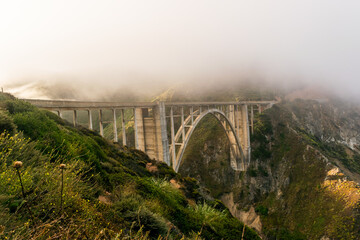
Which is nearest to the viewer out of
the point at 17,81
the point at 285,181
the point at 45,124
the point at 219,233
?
the point at 45,124

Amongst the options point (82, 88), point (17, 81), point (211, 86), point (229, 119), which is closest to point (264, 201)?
point (229, 119)

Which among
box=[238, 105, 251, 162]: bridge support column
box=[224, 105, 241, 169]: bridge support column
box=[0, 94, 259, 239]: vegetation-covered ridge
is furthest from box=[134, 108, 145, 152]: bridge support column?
box=[238, 105, 251, 162]: bridge support column

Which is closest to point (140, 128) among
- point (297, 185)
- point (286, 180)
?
point (297, 185)

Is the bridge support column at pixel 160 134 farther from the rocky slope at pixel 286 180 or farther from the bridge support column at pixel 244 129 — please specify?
the bridge support column at pixel 244 129

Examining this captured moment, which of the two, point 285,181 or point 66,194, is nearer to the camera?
point 66,194

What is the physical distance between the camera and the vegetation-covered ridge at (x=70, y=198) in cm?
299

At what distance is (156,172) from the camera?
1289 cm

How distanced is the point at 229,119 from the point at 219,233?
35375mm

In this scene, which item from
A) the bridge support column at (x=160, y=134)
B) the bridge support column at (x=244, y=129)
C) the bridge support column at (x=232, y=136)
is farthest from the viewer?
the bridge support column at (x=244, y=129)

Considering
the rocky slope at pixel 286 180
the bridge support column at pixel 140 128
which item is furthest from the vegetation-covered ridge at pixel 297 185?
the bridge support column at pixel 140 128

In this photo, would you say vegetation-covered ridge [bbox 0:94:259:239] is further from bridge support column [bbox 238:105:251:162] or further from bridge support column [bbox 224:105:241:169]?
bridge support column [bbox 238:105:251:162]

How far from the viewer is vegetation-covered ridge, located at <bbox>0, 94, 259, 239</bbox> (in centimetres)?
299

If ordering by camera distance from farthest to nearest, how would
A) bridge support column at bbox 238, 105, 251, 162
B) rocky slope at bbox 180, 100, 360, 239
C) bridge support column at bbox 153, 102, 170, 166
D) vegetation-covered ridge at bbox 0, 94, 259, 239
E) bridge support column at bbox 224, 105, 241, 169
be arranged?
bridge support column at bbox 238, 105, 251, 162, bridge support column at bbox 224, 105, 241, 169, rocky slope at bbox 180, 100, 360, 239, bridge support column at bbox 153, 102, 170, 166, vegetation-covered ridge at bbox 0, 94, 259, 239

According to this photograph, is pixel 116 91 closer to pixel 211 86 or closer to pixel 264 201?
pixel 211 86
